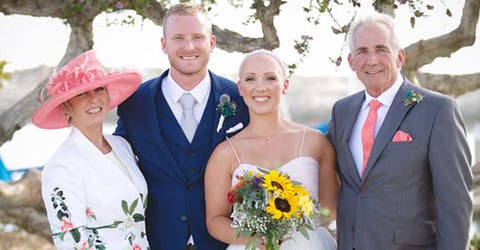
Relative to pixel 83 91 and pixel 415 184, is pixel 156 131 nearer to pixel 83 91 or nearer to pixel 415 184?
pixel 83 91

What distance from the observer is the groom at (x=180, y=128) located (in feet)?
15.7

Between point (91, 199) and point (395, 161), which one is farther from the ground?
point (395, 161)

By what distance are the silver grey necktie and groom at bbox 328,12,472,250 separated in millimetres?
935

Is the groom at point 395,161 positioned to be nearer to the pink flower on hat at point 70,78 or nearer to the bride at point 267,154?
the bride at point 267,154

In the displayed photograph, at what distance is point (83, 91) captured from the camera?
→ 4.34 metres

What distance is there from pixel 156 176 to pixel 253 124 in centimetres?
68

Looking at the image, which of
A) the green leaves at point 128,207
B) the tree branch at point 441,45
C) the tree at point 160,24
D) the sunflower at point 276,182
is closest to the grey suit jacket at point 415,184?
the sunflower at point 276,182

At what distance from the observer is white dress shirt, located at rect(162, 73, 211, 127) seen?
4902 millimetres

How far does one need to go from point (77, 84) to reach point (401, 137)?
1.77m

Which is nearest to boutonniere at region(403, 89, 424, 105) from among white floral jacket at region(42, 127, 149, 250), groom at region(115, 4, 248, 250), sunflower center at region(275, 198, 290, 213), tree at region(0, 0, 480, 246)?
sunflower center at region(275, 198, 290, 213)

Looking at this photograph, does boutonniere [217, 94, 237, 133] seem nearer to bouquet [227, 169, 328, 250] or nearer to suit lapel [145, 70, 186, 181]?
suit lapel [145, 70, 186, 181]

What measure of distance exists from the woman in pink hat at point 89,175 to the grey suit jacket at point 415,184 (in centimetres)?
121

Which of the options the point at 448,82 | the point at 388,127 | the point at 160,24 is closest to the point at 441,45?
the point at 448,82

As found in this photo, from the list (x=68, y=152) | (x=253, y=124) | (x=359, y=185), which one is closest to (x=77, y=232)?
(x=68, y=152)
